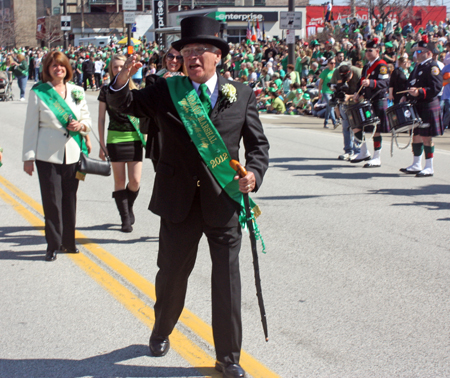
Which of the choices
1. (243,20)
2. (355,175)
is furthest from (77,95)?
(243,20)

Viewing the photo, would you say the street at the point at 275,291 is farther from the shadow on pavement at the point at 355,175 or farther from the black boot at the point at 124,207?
the shadow on pavement at the point at 355,175

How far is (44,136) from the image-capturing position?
18.2 feet

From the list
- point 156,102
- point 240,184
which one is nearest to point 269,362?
point 240,184

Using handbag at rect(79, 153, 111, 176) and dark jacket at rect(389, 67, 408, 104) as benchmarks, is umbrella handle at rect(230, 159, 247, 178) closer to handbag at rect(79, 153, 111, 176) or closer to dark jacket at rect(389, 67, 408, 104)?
handbag at rect(79, 153, 111, 176)

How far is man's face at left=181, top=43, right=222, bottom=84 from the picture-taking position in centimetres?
329

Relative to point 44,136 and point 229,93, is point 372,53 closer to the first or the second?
point 44,136

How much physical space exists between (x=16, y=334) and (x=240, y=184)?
1.94 m

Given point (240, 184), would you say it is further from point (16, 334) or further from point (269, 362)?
point (16, 334)

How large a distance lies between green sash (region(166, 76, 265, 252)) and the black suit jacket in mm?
39

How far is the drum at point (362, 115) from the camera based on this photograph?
977 centimetres

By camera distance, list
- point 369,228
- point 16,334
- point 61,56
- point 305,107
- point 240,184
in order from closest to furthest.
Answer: point 240,184
point 16,334
point 61,56
point 369,228
point 305,107

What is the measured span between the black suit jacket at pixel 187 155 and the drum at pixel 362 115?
21.9 ft

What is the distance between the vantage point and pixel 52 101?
5.50 meters

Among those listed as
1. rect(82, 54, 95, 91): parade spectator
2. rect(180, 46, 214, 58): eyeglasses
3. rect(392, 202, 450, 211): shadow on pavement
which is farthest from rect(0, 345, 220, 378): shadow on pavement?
rect(82, 54, 95, 91): parade spectator
